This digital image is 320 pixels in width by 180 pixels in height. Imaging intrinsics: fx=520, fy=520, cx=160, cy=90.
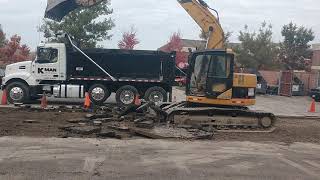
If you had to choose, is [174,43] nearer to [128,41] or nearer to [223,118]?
[128,41]

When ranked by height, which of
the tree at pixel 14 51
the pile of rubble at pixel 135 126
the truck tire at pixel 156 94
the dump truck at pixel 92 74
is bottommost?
the pile of rubble at pixel 135 126

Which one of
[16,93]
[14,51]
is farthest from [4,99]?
[14,51]

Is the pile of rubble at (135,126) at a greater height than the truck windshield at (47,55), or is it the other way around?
the truck windshield at (47,55)

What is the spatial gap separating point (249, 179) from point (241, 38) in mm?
54336

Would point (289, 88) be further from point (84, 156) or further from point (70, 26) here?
point (84, 156)

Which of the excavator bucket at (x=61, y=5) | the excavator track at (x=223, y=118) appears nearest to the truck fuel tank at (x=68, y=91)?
the excavator bucket at (x=61, y=5)

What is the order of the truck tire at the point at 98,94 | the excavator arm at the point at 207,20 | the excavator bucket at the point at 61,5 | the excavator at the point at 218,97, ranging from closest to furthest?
the excavator at the point at 218,97 → the excavator arm at the point at 207,20 → the excavator bucket at the point at 61,5 → the truck tire at the point at 98,94

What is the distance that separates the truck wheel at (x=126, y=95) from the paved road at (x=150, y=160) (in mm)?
11051

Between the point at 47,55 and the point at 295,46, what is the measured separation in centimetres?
5222

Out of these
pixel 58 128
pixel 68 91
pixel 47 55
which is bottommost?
pixel 58 128

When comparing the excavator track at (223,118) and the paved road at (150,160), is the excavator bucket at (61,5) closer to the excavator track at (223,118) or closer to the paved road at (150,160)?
the excavator track at (223,118)

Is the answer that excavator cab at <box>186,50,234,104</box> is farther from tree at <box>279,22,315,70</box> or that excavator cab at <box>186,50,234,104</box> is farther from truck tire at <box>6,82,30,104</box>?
tree at <box>279,22,315,70</box>

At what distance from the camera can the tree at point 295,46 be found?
222 feet

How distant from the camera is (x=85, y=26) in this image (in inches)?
1843
